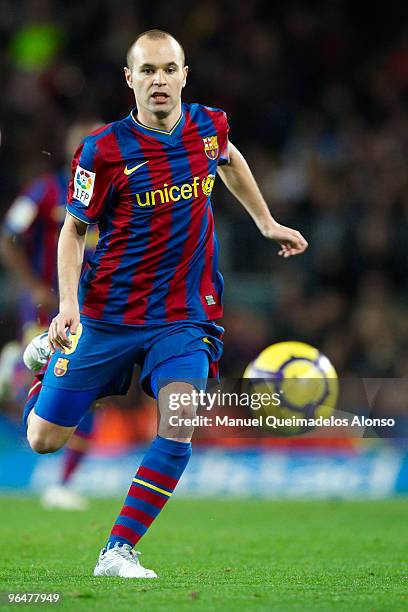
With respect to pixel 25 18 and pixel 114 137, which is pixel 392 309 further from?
pixel 114 137

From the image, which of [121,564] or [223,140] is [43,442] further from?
[223,140]

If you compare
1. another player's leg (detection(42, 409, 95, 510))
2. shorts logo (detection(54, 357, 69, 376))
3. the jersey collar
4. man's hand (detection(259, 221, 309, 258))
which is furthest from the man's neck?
another player's leg (detection(42, 409, 95, 510))

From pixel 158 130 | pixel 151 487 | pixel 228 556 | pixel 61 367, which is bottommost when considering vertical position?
pixel 151 487

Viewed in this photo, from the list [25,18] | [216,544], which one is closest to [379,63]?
[25,18]

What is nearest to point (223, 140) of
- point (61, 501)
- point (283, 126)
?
point (61, 501)

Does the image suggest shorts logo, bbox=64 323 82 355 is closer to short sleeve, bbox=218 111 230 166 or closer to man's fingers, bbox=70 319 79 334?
man's fingers, bbox=70 319 79 334

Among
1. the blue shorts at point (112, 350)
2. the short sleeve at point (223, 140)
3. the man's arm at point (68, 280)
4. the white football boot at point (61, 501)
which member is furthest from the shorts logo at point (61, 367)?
the white football boot at point (61, 501)

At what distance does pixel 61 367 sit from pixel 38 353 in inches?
27.4

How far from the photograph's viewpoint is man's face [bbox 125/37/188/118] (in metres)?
5.47

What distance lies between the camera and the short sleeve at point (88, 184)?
18.1 ft

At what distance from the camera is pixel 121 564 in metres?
5.32

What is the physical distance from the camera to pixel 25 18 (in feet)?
49.6

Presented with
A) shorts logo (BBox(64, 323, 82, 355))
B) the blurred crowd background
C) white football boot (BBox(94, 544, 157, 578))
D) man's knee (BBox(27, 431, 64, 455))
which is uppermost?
the blurred crowd background

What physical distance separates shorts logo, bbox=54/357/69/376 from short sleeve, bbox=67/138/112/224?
647 millimetres
